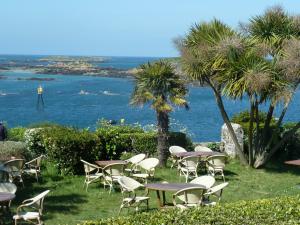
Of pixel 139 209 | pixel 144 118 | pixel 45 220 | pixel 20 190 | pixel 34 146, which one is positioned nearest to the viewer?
pixel 45 220

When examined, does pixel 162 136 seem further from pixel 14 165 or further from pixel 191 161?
pixel 14 165

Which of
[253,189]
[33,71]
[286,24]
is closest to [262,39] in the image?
[286,24]

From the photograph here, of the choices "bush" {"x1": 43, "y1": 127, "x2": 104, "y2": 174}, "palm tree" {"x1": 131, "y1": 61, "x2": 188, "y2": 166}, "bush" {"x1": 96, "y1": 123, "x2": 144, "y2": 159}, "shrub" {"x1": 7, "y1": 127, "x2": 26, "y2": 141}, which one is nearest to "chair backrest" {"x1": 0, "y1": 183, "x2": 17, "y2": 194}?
"bush" {"x1": 43, "y1": 127, "x2": 104, "y2": 174}

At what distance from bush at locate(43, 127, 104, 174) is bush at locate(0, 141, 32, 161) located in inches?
24.5

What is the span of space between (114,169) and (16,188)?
2.91 m

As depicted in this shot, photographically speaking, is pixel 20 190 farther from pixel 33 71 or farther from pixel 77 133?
pixel 33 71

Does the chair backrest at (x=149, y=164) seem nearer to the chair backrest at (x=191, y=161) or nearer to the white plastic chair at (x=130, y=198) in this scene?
the chair backrest at (x=191, y=161)

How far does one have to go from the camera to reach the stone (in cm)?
1827

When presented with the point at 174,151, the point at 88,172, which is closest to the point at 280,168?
the point at 174,151

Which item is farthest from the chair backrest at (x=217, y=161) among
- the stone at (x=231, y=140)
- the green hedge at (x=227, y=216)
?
the green hedge at (x=227, y=216)

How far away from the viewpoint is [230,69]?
1617 cm

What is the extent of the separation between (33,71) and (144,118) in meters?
105

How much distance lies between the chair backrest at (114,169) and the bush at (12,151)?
2.97 metres

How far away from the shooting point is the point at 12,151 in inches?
602
